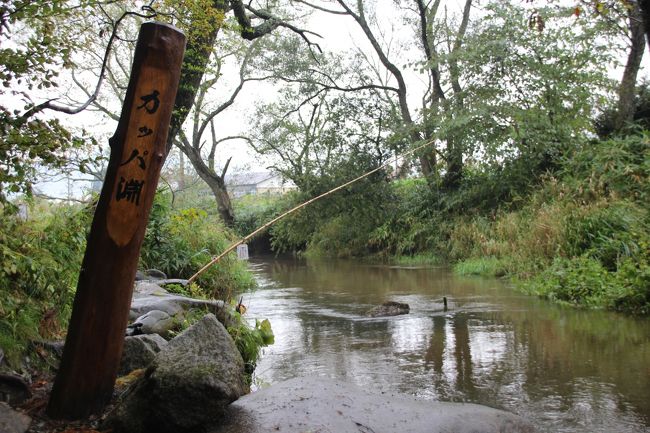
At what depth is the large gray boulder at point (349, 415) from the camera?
3080 mm

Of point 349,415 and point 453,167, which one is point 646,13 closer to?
point 349,415

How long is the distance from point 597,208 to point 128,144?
8803 millimetres

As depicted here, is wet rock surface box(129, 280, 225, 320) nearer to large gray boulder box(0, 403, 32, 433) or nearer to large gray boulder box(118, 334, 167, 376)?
large gray boulder box(118, 334, 167, 376)

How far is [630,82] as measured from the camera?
43.3ft

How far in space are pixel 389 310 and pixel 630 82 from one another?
896 cm

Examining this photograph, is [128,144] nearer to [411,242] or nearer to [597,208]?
[597,208]

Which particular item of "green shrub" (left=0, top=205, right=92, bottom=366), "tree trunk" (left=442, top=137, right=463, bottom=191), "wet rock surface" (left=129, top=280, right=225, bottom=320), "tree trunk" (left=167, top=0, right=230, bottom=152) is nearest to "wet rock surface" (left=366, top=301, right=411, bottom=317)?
"wet rock surface" (left=129, top=280, right=225, bottom=320)

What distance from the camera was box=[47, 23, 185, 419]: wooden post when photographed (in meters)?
3.14

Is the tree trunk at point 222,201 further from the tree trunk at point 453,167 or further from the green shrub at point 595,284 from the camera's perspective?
the green shrub at point 595,284

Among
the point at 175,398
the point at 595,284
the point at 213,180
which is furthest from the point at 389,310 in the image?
the point at 213,180

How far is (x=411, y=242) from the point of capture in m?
16.7

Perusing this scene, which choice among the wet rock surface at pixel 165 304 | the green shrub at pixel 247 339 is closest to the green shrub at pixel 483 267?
the green shrub at pixel 247 339

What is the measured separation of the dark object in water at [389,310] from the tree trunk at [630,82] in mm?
8093

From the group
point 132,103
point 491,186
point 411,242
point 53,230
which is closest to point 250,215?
point 411,242
